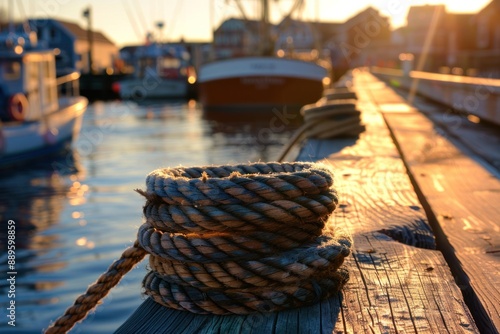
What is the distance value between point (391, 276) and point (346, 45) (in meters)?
80.6

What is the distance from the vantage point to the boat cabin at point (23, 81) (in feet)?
50.5

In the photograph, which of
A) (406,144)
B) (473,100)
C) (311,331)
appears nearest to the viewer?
(311,331)

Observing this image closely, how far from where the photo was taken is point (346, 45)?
8038cm

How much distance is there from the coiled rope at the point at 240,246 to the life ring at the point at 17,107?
46.9 feet

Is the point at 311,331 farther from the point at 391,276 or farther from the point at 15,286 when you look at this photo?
the point at 15,286

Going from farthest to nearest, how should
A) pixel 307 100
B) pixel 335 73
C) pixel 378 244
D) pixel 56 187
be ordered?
pixel 335 73 < pixel 307 100 < pixel 56 187 < pixel 378 244

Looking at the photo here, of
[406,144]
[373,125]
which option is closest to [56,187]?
[373,125]

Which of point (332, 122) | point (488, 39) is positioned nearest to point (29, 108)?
point (332, 122)

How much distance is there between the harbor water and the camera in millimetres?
5281

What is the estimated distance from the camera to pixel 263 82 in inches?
1085

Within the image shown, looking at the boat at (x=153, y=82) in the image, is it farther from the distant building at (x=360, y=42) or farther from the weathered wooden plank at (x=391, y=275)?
the weathered wooden plank at (x=391, y=275)

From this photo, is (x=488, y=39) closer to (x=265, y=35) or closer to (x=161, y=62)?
(x=265, y=35)

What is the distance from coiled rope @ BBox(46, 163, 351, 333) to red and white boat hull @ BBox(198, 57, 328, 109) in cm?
2573

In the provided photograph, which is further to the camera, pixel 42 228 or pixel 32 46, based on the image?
pixel 32 46
